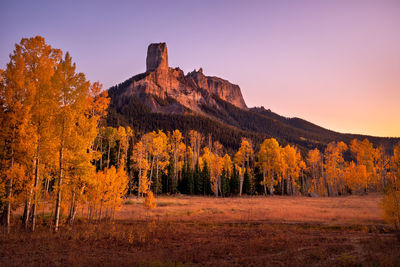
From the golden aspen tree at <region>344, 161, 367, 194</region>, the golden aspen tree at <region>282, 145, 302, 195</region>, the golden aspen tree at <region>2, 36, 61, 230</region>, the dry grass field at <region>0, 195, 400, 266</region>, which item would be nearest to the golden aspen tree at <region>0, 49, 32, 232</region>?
the golden aspen tree at <region>2, 36, 61, 230</region>

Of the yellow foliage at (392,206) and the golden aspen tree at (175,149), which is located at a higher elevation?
the golden aspen tree at (175,149)

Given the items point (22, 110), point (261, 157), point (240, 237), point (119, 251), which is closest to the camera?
point (119, 251)

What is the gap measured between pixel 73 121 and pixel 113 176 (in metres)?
8.23

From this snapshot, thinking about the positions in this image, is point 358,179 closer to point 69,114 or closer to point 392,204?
point 392,204

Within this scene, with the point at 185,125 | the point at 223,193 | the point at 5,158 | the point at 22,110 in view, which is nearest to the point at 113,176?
the point at 5,158

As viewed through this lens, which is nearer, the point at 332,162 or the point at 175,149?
the point at 175,149

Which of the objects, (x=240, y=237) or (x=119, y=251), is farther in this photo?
(x=240, y=237)

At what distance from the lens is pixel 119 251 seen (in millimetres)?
11805

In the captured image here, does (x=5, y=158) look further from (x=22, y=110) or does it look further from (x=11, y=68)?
(x=11, y=68)

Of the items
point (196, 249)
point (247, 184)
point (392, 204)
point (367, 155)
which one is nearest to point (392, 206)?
point (392, 204)

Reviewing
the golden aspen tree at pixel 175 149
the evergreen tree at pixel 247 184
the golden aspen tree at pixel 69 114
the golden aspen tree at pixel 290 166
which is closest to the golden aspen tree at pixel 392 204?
the golden aspen tree at pixel 69 114

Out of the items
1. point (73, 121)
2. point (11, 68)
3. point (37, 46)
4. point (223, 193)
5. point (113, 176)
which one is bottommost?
point (223, 193)

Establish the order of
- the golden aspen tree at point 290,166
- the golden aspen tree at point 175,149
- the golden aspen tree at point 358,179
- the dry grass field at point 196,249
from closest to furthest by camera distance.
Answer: the dry grass field at point 196,249 < the golden aspen tree at point 175,149 < the golden aspen tree at point 290,166 < the golden aspen tree at point 358,179

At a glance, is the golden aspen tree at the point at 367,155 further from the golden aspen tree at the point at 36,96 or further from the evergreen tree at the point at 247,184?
the golden aspen tree at the point at 36,96
